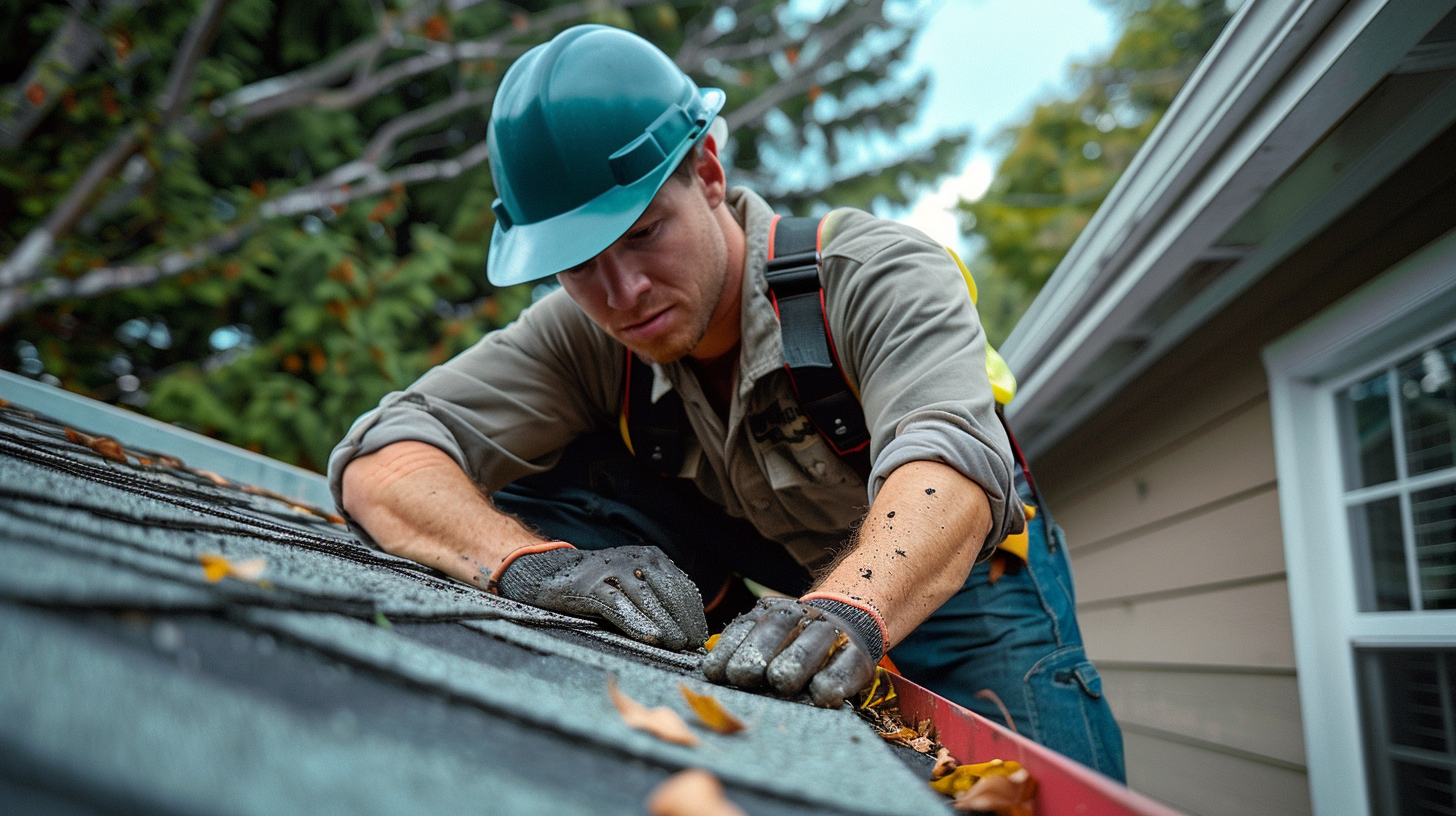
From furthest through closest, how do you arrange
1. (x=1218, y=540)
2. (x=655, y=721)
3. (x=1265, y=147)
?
(x=1218, y=540)
(x=1265, y=147)
(x=655, y=721)

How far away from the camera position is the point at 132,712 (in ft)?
1.50

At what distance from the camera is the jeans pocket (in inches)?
79.1

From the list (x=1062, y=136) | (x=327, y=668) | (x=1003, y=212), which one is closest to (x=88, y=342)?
(x=327, y=668)

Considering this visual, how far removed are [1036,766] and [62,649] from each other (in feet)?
2.78

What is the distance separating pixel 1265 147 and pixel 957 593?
4.64 feet

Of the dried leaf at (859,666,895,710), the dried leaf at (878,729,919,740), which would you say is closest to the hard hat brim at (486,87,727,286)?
the dried leaf at (859,666,895,710)

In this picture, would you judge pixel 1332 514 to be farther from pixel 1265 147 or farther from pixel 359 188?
pixel 359 188

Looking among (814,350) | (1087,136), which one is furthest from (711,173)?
(1087,136)

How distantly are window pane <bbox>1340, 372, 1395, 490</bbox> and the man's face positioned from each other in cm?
202

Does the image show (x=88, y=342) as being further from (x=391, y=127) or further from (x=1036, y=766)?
(x=1036, y=766)

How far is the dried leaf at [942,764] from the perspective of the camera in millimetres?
997

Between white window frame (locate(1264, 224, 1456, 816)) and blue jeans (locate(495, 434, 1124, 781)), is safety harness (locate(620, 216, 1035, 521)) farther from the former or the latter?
white window frame (locate(1264, 224, 1456, 816))

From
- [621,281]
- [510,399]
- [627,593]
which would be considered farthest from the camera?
[510,399]

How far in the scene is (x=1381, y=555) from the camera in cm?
241
